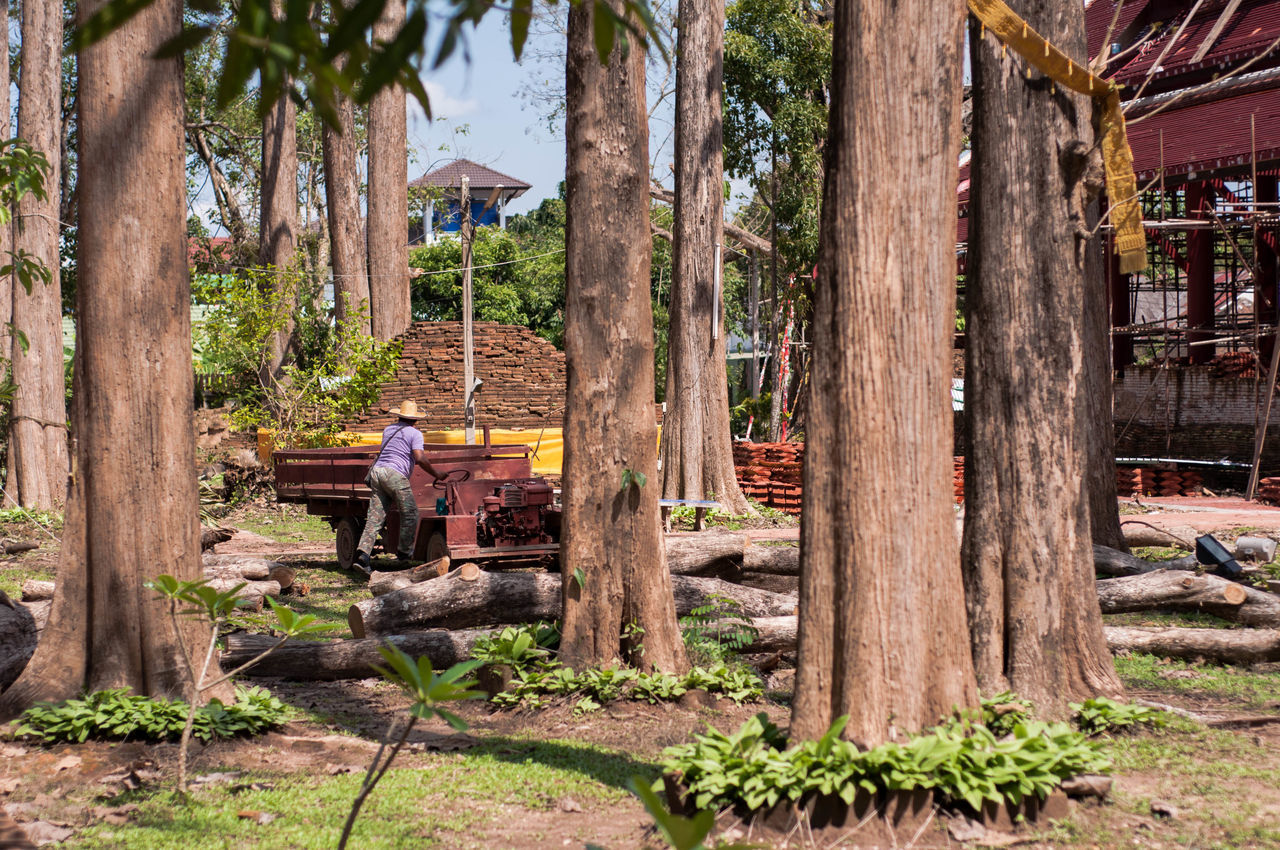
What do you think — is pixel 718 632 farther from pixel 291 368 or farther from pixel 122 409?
pixel 291 368

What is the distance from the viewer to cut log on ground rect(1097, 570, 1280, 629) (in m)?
8.47

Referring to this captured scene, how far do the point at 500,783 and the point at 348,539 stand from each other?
803cm

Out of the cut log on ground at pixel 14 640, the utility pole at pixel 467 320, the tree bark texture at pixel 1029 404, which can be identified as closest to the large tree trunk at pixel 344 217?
the utility pole at pixel 467 320

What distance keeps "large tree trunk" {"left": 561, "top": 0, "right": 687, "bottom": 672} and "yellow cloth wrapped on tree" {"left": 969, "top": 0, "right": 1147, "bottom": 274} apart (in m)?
2.17

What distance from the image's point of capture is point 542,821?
4781 mm

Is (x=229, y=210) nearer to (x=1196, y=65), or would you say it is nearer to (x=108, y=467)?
(x=1196, y=65)

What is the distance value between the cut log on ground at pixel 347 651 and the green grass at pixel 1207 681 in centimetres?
230

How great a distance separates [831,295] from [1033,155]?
2.28 m

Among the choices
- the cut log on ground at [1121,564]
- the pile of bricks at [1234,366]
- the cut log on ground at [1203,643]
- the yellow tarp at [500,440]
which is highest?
the pile of bricks at [1234,366]

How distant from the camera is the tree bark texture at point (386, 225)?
82.9ft

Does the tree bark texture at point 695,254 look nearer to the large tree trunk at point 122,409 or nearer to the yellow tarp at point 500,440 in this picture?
the yellow tarp at point 500,440

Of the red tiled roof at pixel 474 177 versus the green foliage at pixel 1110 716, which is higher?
the red tiled roof at pixel 474 177

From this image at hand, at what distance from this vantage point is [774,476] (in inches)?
768

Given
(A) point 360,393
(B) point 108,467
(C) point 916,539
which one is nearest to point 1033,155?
(C) point 916,539
